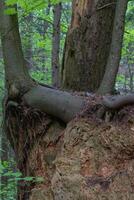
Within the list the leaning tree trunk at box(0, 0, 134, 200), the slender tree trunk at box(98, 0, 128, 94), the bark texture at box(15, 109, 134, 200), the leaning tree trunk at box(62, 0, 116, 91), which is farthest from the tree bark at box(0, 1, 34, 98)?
the bark texture at box(15, 109, 134, 200)

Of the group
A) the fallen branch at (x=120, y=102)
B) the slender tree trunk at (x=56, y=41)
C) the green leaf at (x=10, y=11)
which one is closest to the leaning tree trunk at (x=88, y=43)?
the green leaf at (x=10, y=11)

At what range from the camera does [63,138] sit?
4.03 m

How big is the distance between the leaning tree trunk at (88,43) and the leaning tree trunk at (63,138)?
2.58 ft

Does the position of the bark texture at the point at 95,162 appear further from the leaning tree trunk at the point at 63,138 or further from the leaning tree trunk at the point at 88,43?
the leaning tree trunk at the point at 88,43

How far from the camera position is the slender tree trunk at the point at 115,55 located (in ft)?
14.9

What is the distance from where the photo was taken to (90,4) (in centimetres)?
525

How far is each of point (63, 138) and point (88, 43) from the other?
176cm

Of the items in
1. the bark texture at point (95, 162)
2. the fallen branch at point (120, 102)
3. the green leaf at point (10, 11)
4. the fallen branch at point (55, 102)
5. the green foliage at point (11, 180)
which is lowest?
the green foliage at point (11, 180)

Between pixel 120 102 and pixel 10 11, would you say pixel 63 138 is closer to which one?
pixel 120 102

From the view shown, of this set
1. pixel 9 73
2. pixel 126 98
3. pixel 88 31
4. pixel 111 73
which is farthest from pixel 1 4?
pixel 126 98

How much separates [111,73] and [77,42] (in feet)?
3.13

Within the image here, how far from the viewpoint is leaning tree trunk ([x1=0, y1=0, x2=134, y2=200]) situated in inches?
134

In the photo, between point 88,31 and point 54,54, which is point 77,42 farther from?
point 54,54

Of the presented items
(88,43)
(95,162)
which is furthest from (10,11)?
(95,162)
